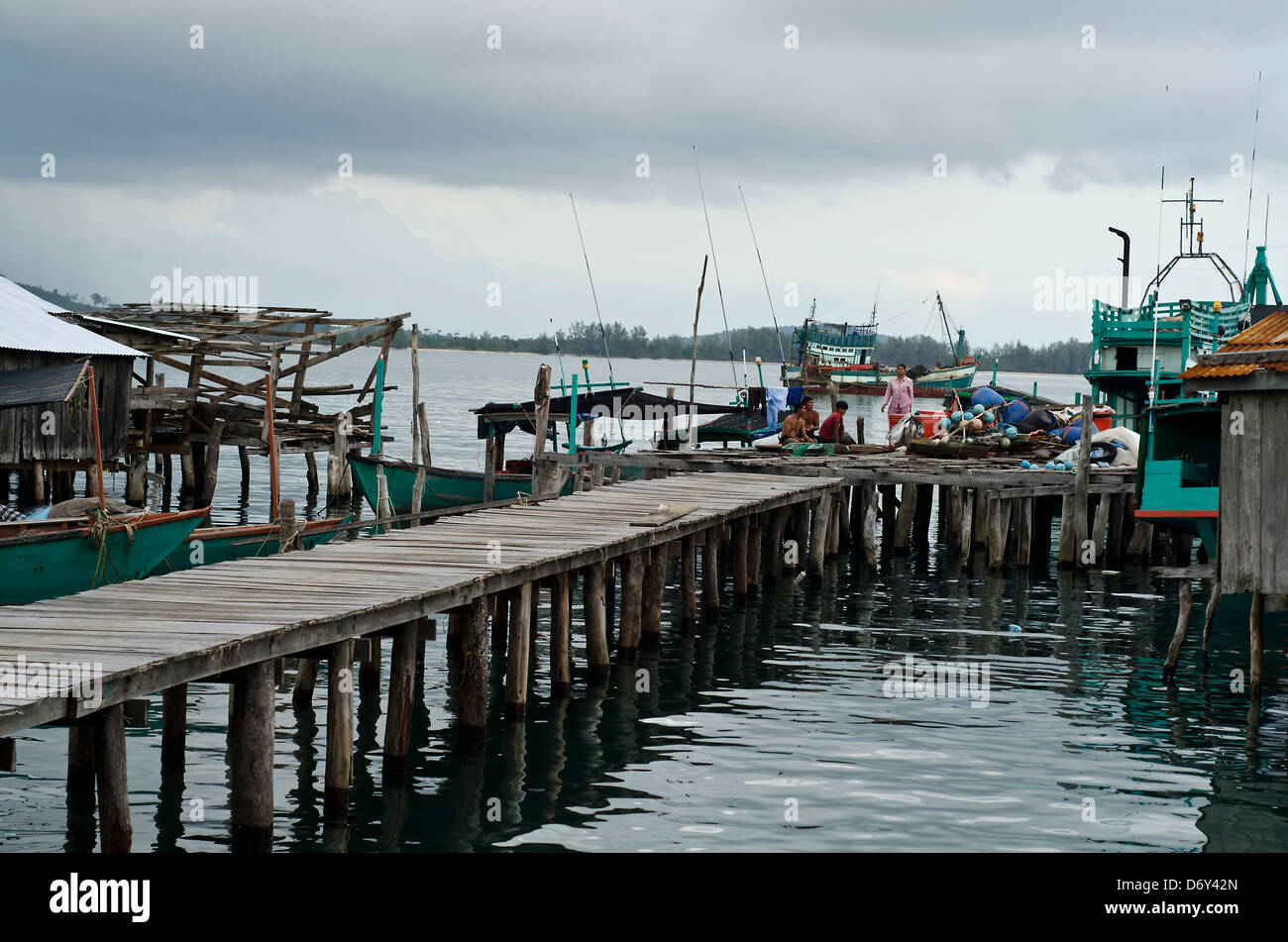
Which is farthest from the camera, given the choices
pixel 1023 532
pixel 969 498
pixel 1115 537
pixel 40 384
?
pixel 1115 537

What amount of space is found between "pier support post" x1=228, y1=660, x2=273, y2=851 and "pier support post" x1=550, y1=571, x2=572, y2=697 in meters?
5.64

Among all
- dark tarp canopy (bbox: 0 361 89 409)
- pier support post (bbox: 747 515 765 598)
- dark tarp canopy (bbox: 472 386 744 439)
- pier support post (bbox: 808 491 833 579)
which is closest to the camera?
dark tarp canopy (bbox: 0 361 89 409)

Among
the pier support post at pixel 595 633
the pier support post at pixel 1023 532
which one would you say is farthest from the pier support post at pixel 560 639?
the pier support post at pixel 1023 532

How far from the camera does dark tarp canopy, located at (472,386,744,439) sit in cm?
3109

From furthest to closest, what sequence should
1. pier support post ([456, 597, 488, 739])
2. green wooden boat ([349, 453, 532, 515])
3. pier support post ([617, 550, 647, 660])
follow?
1. green wooden boat ([349, 453, 532, 515])
2. pier support post ([617, 550, 647, 660])
3. pier support post ([456, 597, 488, 739])

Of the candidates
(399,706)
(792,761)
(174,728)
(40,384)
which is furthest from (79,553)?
(792,761)

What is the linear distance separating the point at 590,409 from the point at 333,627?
21124 millimetres

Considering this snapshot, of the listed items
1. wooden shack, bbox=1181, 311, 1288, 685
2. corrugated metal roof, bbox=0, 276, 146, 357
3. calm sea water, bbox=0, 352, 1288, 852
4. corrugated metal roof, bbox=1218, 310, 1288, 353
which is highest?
corrugated metal roof, bbox=0, 276, 146, 357

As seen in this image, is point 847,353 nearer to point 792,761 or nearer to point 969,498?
point 969,498

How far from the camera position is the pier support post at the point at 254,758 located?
980cm

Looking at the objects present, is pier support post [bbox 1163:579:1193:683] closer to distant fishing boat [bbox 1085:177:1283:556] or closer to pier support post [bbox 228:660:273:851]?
distant fishing boat [bbox 1085:177:1283:556]

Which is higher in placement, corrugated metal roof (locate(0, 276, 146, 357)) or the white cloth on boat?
corrugated metal roof (locate(0, 276, 146, 357))

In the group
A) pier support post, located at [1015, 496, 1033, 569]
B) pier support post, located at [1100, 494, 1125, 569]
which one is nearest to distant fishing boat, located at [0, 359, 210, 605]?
pier support post, located at [1015, 496, 1033, 569]

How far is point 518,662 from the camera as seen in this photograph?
1429 cm
